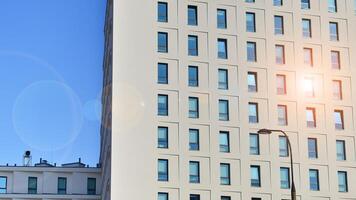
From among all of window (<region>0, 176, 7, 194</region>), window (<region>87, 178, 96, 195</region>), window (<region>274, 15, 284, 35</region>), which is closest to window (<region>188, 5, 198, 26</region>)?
window (<region>274, 15, 284, 35</region>)

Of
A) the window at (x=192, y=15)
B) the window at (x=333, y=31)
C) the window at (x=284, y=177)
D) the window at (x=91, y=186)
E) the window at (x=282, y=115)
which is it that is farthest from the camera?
the window at (x=91, y=186)

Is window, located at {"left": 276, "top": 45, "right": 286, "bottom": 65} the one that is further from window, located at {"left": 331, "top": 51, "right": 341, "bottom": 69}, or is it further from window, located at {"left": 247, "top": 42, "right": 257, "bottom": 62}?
window, located at {"left": 331, "top": 51, "right": 341, "bottom": 69}

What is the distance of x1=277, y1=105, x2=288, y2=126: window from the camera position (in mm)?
63469

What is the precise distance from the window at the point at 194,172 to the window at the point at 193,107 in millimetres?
3791

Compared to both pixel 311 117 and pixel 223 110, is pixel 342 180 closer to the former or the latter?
pixel 311 117

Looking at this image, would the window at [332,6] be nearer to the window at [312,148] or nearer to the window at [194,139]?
the window at [312,148]

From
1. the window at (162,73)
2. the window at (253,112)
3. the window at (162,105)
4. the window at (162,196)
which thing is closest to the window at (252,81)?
the window at (253,112)

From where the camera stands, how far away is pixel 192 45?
6278 centimetres

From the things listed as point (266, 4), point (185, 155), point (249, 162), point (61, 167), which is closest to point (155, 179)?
point (185, 155)

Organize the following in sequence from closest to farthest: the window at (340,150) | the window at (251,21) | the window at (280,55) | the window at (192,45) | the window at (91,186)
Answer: the window at (192,45) < the window at (340,150) < the window at (251,21) < the window at (280,55) < the window at (91,186)

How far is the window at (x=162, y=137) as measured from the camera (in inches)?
2357

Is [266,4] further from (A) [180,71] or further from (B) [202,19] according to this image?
(A) [180,71]

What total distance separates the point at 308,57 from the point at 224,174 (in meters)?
13.1

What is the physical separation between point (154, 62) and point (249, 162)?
35.7 ft
